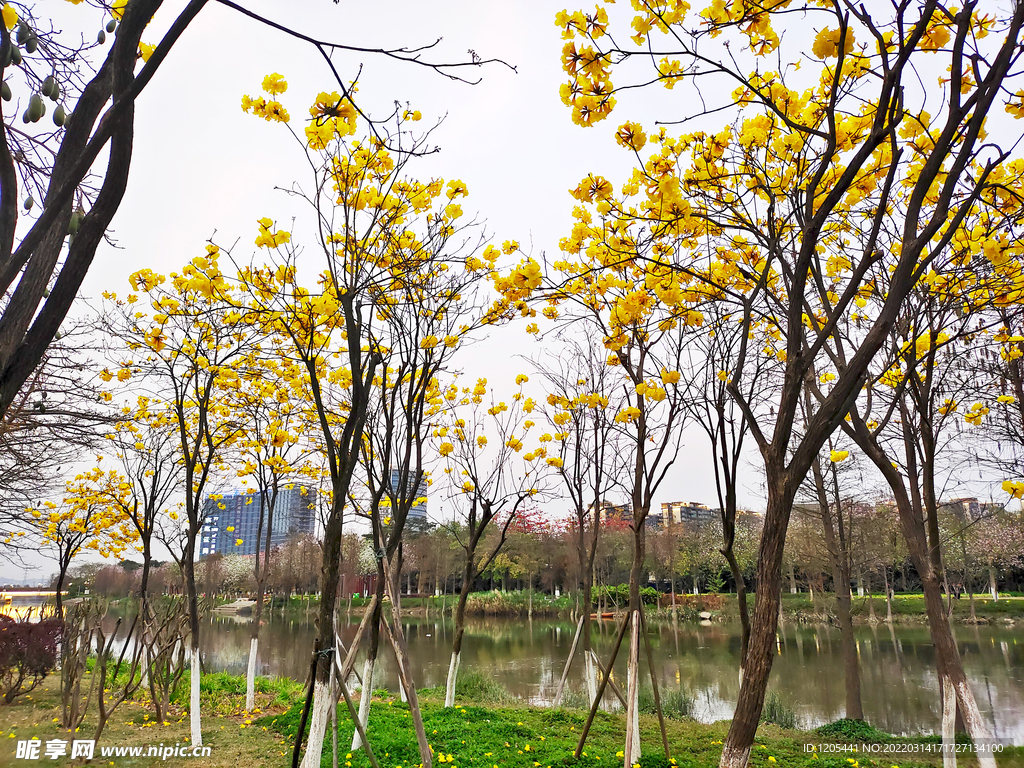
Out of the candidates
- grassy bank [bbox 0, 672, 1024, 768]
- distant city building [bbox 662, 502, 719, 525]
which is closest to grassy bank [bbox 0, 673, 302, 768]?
grassy bank [bbox 0, 672, 1024, 768]

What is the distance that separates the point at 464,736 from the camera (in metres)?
5.14

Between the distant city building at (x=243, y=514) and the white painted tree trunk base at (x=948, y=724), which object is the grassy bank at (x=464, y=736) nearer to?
the white painted tree trunk base at (x=948, y=724)

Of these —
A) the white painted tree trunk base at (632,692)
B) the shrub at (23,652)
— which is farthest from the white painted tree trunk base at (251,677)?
the white painted tree trunk base at (632,692)

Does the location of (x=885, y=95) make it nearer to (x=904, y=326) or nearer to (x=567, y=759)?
(x=904, y=326)

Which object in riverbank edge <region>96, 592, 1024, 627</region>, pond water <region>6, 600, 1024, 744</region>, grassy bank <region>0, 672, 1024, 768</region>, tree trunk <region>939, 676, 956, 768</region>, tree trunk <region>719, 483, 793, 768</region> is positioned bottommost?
riverbank edge <region>96, 592, 1024, 627</region>

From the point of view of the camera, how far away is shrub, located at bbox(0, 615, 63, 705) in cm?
725

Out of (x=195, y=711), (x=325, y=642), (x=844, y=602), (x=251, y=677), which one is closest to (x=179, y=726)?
(x=251, y=677)

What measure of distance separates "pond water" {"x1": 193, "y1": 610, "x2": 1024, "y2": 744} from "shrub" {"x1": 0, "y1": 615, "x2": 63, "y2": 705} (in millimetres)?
3378

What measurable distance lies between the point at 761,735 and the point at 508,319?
503 cm

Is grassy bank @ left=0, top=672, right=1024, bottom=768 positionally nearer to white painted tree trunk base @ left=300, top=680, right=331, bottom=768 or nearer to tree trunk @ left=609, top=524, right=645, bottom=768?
tree trunk @ left=609, top=524, right=645, bottom=768

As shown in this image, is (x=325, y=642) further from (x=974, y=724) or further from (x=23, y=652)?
(x=23, y=652)

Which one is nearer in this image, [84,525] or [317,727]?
[317,727]

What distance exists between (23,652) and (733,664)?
39.8 feet

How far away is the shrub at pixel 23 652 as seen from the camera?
7246 millimetres
